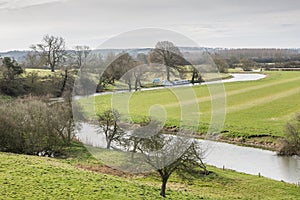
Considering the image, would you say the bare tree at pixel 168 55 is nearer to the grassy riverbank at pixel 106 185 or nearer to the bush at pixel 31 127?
the bush at pixel 31 127

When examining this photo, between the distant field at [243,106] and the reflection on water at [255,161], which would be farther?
the distant field at [243,106]

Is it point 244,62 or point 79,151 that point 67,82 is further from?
point 244,62

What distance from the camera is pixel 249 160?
33.6 meters

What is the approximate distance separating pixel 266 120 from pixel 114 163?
25220 millimetres

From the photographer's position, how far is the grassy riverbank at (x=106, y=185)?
16.4 meters

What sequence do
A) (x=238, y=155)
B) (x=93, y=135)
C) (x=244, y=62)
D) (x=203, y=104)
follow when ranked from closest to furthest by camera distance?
(x=238, y=155), (x=93, y=135), (x=203, y=104), (x=244, y=62)

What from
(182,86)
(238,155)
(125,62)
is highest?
(125,62)

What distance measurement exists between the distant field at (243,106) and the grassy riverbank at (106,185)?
13.2m

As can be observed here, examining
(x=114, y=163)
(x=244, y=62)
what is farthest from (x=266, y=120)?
(x=244, y=62)

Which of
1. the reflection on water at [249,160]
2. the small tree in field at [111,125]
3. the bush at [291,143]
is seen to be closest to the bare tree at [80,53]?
the reflection on water at [249,160]

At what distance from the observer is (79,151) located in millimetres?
34375

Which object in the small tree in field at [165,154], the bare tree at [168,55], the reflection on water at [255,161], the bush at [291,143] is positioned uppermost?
the bare tree at [168,55]

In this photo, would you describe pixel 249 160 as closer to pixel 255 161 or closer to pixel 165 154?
pixel 255 161

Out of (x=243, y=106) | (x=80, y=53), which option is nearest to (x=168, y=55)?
(x=243, y=106)
